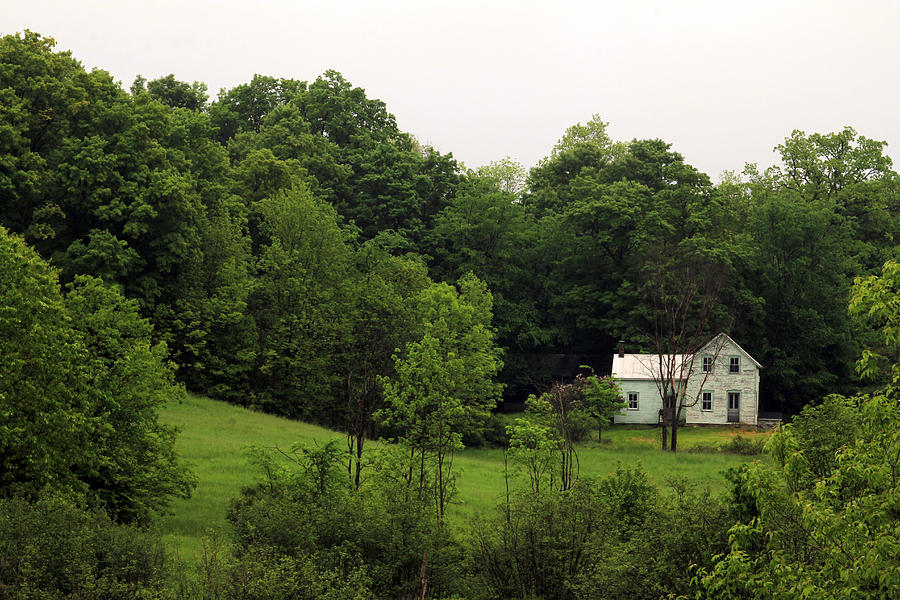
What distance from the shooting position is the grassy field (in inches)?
1081

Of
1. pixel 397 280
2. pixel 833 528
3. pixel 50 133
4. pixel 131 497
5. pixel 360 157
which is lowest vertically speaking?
pixel 131 497

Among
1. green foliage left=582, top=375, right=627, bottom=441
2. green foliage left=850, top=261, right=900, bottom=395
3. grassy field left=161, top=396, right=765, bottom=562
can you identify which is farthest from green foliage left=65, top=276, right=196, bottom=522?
green foliage left=582, top=375, right=627, bottom=441

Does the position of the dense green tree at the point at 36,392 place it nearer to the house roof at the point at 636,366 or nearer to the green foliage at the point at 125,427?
the green foliage at the point at 125,427

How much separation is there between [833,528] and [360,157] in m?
61.9

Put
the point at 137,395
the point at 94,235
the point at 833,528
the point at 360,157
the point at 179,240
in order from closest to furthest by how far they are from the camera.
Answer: the point at 833,528 < the point at 137,395 < the point at 94,235 < the point at 179,240 < the point at 360,157

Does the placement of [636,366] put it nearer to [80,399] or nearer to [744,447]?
[744,447]

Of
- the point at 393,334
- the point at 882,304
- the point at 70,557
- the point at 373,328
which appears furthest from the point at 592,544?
the point at 393,334

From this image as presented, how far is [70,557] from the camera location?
1783cm

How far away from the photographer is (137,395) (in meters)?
24.1

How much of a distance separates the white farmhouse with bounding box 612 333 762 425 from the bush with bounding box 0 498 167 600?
46.1 meters

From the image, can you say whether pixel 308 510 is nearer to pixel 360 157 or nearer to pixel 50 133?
pixel 50 133

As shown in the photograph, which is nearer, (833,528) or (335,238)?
(833,528)

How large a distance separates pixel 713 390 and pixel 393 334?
35393 millimetres

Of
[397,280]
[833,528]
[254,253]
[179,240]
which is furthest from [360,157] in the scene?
[833,528]
